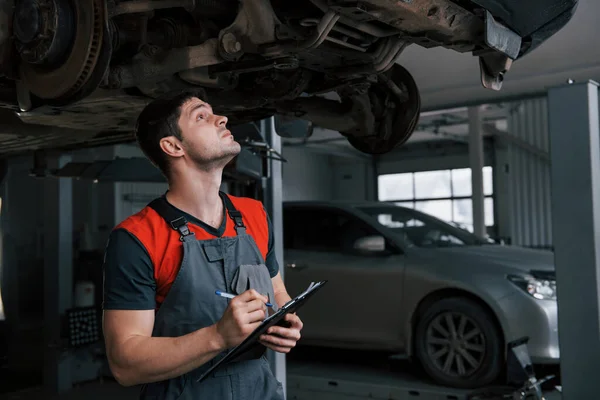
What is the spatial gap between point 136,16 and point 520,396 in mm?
2841

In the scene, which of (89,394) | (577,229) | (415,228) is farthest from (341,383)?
(89,394)

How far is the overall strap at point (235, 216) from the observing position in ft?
6.28

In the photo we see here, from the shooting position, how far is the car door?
500 cm

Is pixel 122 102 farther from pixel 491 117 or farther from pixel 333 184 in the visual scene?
pixel 333 184

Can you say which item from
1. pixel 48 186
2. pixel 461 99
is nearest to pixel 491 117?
pixel 461 99

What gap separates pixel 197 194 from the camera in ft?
6.23

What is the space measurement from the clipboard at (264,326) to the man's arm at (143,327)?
2cm

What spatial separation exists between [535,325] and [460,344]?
503 millimetres

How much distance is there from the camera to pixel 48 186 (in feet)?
17.3

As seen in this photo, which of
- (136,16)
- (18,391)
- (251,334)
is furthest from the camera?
(18,391)

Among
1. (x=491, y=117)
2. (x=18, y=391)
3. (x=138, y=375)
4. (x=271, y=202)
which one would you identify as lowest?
(x=18, y=391)

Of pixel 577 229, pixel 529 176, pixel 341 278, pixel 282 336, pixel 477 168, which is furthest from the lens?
pixel 477 168

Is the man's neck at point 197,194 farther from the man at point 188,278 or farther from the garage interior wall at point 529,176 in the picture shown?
the garage interior wall at point 529,176

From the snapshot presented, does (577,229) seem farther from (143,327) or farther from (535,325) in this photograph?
(143,327)
